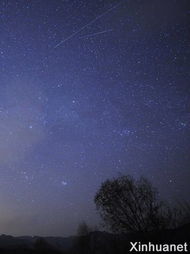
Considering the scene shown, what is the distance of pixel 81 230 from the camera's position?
93.9 m

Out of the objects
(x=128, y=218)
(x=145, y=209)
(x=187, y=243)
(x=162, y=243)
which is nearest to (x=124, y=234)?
(x=128, y=218)

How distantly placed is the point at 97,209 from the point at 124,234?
481 centimetres

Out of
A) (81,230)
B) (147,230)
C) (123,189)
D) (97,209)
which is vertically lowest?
(81,230)

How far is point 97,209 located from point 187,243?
44.8ft

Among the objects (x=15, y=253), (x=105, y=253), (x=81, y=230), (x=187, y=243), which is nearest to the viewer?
(x=187, y=243)

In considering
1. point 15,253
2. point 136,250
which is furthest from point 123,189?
point 15,253

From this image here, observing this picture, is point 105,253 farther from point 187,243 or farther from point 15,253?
point 187,243

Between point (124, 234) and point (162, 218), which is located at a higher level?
point (162, 218)

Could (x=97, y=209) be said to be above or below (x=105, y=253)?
above

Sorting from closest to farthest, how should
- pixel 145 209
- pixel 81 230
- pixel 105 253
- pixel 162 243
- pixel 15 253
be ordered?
pixel 162 243 < pixel 15 253 < pixel 145 209 < pixel 105 253 < pixel 81 230

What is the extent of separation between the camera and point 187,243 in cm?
2106

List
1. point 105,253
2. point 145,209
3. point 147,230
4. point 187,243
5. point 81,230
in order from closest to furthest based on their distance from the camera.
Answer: point 187,243 < point 147,230 < point 145,209 < point 105,253 < point 81,230

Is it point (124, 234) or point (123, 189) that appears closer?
point (124, 234)

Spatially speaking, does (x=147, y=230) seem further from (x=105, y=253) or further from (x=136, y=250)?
(x=105, y=253)
